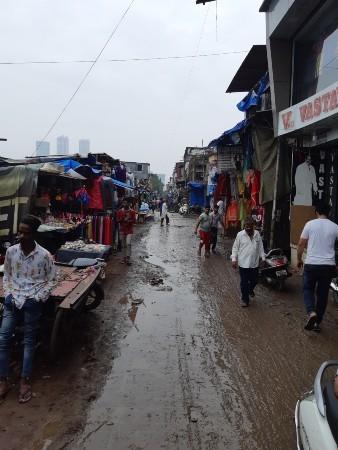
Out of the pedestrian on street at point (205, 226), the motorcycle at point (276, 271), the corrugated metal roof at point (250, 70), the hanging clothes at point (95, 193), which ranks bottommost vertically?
the motorcycle at point (276, 271)

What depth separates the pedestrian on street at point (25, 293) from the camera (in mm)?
4383

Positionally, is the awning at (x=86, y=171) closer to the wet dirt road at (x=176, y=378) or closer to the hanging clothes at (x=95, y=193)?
the hanging clothes at (x=95, y=193)

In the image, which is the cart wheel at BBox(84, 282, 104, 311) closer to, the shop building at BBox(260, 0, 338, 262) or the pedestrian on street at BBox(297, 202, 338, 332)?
the pedestrian on street at BBox(297, 202, 338, 332)

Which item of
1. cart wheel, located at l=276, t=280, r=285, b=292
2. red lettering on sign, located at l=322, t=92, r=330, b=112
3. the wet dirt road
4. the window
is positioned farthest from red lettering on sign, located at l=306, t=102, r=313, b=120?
the wet dirt road

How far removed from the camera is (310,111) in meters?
9.55

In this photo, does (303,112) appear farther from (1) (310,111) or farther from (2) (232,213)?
(2) (232,213)

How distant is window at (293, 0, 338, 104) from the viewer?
9.86 m

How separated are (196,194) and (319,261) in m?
43.4

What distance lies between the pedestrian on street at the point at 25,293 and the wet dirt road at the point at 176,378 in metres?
0.40

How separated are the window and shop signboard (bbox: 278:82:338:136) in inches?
32.7

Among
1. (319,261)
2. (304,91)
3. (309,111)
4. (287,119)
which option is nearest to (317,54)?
(304,91)

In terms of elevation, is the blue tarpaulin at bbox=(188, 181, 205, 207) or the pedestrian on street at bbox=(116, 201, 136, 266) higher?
the blue tarpaulin at bbox=(188, 181, 205, 207)

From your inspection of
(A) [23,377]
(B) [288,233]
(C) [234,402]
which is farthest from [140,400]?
(B) [288,233]

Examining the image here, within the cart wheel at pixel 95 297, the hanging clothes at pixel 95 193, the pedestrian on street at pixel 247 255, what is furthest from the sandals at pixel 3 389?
the hanging clothes at pixel 95 193
